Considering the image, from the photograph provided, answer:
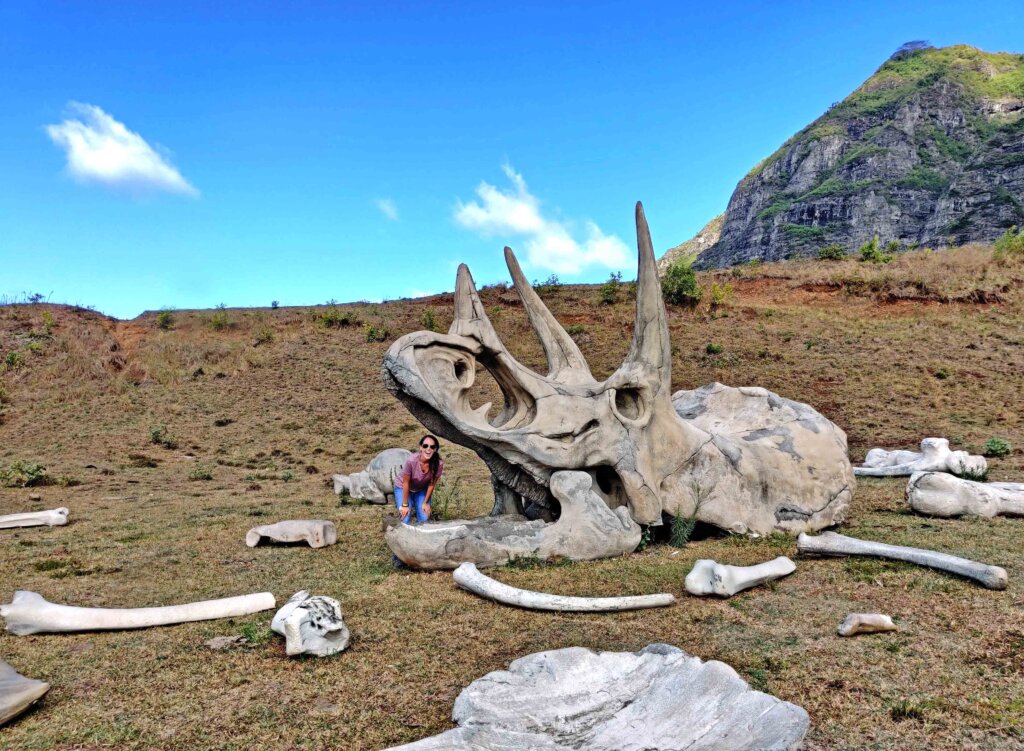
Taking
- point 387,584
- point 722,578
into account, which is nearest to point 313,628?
point 387,584

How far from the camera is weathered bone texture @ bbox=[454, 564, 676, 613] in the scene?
4230mm

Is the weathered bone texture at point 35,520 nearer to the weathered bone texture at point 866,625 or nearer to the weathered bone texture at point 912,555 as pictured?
the weathered bone texture at point 912,555

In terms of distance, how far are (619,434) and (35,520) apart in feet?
23.7

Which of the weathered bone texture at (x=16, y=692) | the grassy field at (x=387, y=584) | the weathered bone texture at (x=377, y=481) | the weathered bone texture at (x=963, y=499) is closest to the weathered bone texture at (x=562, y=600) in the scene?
the grassy field at (x=387, y=584)

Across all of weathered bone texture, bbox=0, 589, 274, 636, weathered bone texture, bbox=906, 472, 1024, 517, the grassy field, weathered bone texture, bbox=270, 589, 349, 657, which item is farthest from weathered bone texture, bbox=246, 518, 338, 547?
weathered bone texture, bbox=906, 472, 1024, 517

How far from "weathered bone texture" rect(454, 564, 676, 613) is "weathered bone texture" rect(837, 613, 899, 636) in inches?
41.0

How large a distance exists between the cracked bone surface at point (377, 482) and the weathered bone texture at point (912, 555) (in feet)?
19.3

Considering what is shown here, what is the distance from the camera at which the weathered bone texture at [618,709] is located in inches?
101

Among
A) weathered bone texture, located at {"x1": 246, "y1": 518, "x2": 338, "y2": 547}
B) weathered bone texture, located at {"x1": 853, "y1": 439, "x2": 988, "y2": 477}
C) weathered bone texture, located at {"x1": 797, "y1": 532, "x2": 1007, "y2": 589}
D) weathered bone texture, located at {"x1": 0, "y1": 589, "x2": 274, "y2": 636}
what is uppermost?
weathered bone texture, located at {"x1": 0, "y1": 589, "x2": 274, "y2": 636}

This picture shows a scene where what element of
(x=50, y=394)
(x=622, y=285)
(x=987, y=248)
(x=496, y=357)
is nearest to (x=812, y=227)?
(x=987, y=248)

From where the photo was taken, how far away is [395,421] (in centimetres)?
1858

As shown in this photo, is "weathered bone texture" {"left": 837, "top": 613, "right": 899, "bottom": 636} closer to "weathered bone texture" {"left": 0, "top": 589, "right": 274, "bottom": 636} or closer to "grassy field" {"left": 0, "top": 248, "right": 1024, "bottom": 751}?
"grassy field" {"left": 0, "top": 248, "right": 1024, "bottom": 751}

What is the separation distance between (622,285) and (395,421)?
48.6 ft

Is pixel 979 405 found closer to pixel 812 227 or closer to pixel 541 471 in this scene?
pixel 541 471
